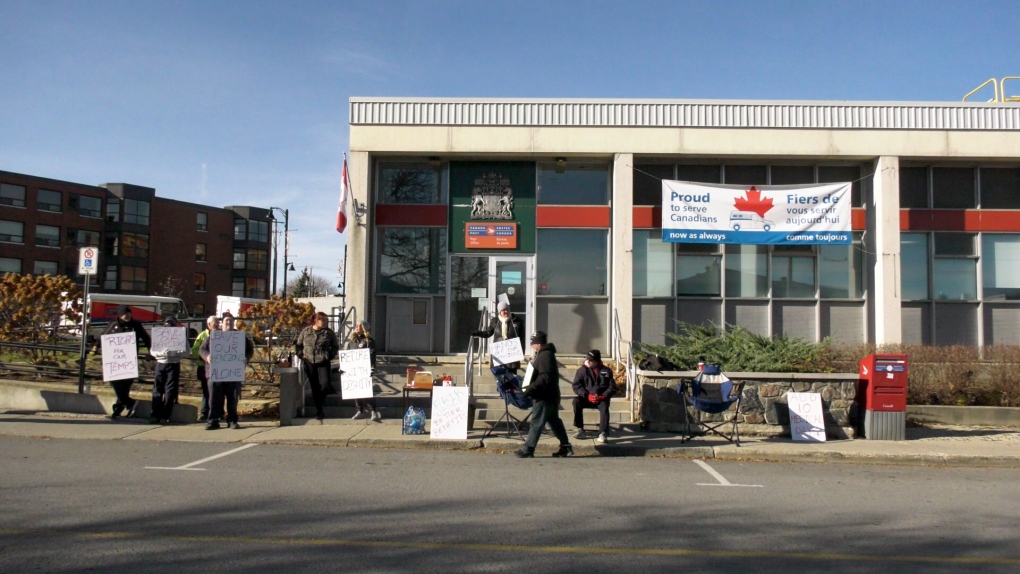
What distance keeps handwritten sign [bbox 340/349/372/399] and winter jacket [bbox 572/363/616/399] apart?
3450 millimetres

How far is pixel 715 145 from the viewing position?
58.1 ft

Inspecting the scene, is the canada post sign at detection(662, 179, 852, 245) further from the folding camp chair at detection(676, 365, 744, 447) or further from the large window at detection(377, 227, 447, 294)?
the folding camp chair at detection(676, 365, 744, 447)

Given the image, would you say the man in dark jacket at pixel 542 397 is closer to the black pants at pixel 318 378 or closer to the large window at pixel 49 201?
the black pants at pixel 318 378

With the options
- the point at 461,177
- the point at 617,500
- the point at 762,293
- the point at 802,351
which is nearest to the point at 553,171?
the point at 461,177

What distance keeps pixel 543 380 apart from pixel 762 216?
361 inches

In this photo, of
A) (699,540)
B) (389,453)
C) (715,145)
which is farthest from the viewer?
(715,145)

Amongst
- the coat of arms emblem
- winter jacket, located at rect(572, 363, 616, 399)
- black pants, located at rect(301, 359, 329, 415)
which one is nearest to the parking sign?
black pants, located at rect(301, 359, 329, 415)

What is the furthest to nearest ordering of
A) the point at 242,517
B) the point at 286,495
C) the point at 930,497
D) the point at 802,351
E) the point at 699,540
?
1. the point at 802,351
2. the point at 930,497
3. the point at 286,495
4. the point at 242,517
5. the point at 699,540

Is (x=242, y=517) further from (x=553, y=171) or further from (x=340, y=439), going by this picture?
(x=553, y=171)

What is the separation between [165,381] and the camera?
1312 centimetres

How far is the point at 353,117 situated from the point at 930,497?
45.1ft

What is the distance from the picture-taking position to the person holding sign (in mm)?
12578

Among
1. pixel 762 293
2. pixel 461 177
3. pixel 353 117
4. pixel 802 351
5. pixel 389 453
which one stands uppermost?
pixel 353 117

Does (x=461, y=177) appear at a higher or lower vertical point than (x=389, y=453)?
higher
